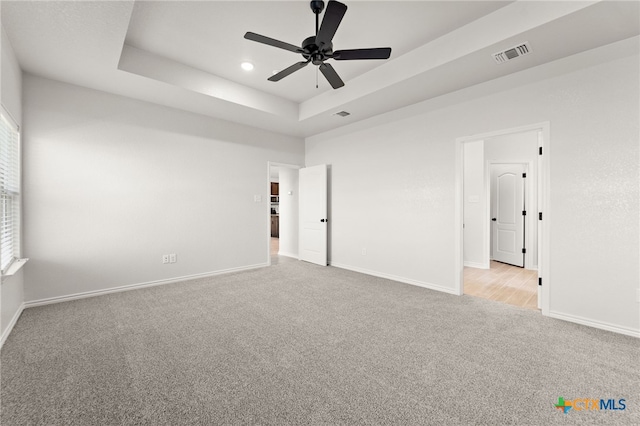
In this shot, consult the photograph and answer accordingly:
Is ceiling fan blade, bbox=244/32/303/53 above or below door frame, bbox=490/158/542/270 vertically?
above

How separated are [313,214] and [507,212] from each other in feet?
13.1

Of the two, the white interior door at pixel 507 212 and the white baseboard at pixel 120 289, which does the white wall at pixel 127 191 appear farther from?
the white interior door at pixel 507 212

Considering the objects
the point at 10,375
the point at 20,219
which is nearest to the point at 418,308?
the point at 10,375

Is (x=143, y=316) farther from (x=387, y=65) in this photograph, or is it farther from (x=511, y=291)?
(x=511, y=291)

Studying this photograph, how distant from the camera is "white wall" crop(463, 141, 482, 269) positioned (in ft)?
17.9

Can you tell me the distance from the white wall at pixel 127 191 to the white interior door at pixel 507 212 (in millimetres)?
4894

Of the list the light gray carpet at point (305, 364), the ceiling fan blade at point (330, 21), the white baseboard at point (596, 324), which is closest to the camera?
the light gray carpet at point (305, 364)

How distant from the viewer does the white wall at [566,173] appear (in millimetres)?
2574

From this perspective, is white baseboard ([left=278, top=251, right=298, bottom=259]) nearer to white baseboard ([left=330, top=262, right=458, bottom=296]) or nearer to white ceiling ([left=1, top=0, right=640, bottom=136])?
white baseboard ([left=330, top=262, right=458, bottom=296])

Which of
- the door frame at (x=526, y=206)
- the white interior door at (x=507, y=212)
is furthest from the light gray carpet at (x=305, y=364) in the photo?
the white interior door at (x=507, y=212)

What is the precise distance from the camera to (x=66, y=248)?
3410 mm

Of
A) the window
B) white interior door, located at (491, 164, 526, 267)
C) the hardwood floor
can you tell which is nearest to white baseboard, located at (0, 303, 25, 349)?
the window

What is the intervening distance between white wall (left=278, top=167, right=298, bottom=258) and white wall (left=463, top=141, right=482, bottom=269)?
3.52m

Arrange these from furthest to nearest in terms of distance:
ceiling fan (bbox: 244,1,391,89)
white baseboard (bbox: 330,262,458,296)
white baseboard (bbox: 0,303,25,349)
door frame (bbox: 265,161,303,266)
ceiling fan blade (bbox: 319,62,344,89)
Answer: door frame (bbox: 265,161,303,266) < white baseboard (bbox: 330,262,458,296) < ceiling fan blade (bbox: 319,62,344,89) < white baseboard (bbox: 0,303,25,349) < ceiling fan (bbox: 244,1,391,89)
